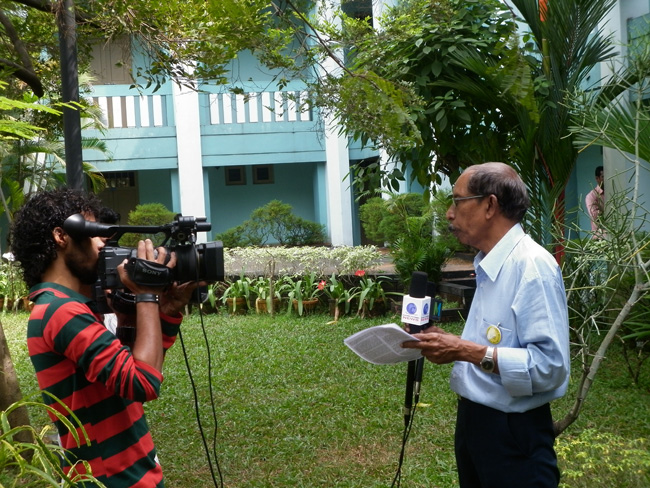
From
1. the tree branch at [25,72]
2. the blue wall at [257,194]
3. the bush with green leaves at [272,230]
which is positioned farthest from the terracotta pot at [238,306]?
the blue wall at [257,194]

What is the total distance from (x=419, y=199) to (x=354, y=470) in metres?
12.9

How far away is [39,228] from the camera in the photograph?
2.28m

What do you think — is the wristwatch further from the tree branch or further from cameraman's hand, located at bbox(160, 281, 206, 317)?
the tree branch

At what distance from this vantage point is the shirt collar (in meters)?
2.37

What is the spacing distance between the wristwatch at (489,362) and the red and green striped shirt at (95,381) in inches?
37.9

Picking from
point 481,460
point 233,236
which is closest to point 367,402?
point 481,460

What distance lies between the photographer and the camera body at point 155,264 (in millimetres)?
2209

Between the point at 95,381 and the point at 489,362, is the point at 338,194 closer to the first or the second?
the point at 489,362

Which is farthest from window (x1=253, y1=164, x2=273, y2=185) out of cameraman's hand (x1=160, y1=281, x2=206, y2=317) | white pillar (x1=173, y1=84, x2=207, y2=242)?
cameraman's hand (x1=160, y1=281, x2=206, y2=317)

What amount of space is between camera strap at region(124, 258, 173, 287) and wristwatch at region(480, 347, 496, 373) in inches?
38.7

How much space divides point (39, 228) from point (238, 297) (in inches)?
347

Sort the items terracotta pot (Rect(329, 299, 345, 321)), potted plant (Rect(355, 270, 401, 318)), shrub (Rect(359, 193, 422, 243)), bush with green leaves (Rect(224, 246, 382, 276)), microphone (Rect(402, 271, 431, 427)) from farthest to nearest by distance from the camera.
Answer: shrub (Rect(359, 193, 422, 243))
bush with green leaves (Rect(224, 246, 382, 276))
terracotta pot (Rect(329, 299, 345, 321))
potted plant (Rect(355, 270, 401, 318))
microphone (Rect(402, 271, 431, 427))

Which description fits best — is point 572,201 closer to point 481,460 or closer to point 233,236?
point 481,460

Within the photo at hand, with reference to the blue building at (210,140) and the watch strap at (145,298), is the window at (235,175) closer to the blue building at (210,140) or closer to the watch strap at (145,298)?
the blue building at (210,140)
